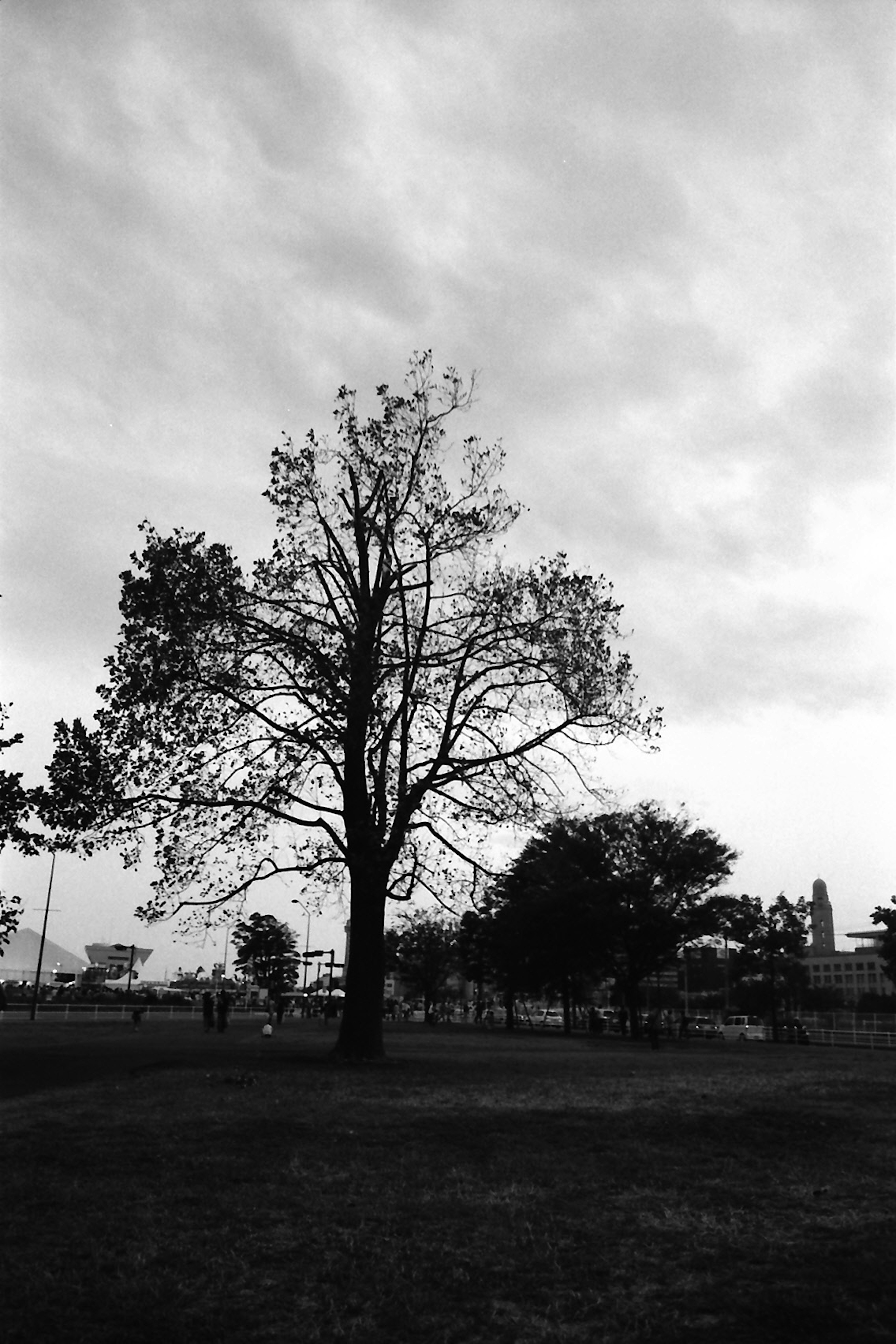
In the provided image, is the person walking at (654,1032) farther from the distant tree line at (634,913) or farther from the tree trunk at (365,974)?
the tree trunk at (365,974)

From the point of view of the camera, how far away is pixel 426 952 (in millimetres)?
97625

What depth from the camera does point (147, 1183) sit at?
9.73 m

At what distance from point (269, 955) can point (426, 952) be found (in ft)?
128

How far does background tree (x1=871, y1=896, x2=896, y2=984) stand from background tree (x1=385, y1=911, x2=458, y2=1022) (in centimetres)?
3604

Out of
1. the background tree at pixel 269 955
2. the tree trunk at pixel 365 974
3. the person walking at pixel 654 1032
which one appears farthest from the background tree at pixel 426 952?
the tree trunk at pixel 365 974

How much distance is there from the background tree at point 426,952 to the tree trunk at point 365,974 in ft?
226

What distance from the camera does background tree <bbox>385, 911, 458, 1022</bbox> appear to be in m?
97.8

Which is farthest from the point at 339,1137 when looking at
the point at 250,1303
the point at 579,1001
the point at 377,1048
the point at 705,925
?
the point at 579,1001

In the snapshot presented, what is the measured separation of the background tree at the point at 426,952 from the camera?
9781 cm

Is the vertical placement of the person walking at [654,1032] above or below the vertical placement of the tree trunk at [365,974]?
below

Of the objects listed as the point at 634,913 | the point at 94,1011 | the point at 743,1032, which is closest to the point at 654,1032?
the point at 634,913

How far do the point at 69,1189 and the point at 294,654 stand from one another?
18.6 metres

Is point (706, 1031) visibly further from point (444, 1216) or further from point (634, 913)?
point (444, 1216)

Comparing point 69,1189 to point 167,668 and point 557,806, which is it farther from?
point 557,806
